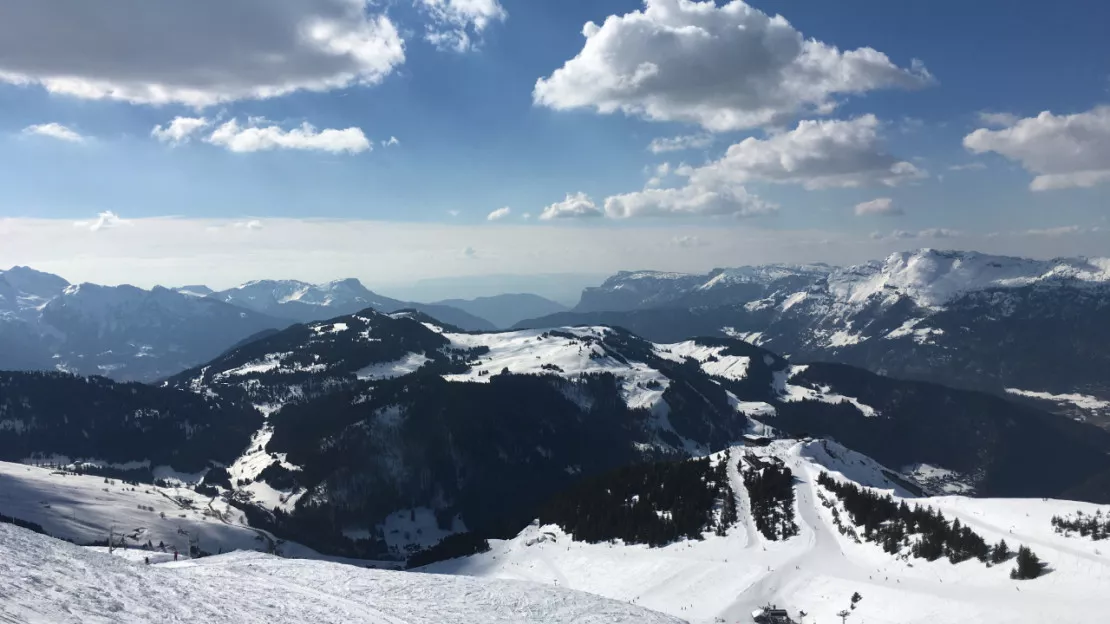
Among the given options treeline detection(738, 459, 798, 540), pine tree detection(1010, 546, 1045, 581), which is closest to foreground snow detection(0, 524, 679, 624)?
pine tree detection(1010, 546, 1045, 581)

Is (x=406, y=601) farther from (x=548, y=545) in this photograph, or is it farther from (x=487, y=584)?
(x=548, y=545)

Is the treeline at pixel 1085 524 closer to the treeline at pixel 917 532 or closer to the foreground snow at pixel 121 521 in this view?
the treeline at pixel 917 532

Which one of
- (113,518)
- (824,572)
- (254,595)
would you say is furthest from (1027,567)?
(113,518)

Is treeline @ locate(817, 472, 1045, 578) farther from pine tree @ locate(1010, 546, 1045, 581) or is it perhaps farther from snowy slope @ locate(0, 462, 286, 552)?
snowy slope @ locate(0, 462, 286, 552)

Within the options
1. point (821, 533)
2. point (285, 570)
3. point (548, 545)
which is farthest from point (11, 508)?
point (821, 533)

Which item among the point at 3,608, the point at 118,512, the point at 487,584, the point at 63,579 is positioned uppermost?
the point at 3,608

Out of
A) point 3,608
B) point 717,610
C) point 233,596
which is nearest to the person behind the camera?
point 3,608

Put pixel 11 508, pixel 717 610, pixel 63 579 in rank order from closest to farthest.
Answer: pixel 63 579
pixel 717 610
pixel 11 508
